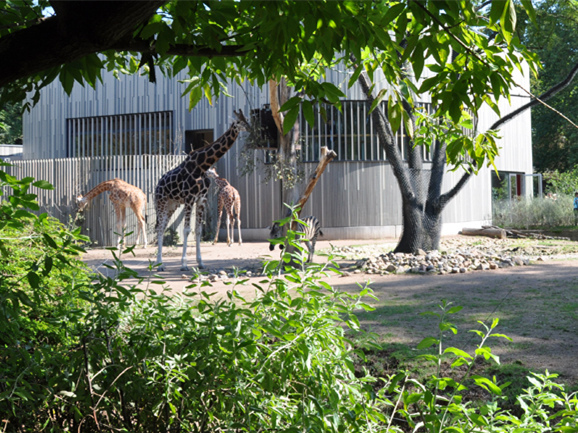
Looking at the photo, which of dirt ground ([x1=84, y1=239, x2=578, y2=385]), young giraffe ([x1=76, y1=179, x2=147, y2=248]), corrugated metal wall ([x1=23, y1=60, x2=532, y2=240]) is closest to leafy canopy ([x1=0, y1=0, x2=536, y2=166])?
dirt ground ([x1=84, y1=239, x2=578, y2=385])

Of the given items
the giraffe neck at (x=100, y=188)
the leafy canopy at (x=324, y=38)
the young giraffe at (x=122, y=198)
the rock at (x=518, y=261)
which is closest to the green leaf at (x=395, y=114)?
the leafy canopy at (x=324, y=38)

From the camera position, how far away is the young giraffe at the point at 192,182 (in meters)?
10.9

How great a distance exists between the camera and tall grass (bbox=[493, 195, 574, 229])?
67.8 ft

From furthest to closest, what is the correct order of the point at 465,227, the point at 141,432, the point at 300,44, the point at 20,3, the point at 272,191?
the point at 465,227, the point at 272,191, the point at 20,3, the point at 300,44, the point at 141,432

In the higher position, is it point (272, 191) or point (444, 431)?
point (272, 191)

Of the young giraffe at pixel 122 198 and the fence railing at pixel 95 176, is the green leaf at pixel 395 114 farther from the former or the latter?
the fence railing at pixel 95 176

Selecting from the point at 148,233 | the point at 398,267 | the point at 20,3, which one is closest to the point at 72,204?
the point at 148,233

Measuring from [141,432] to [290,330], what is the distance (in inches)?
25.1

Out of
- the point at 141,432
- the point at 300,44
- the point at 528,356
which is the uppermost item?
the point at 300,44

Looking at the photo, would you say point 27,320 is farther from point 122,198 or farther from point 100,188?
point 100,188

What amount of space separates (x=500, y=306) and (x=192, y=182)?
6715 millimetres

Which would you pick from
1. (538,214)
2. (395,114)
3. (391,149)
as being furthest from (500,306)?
(538,214)

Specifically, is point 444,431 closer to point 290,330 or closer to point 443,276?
point 290,330

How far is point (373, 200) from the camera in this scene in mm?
19250
